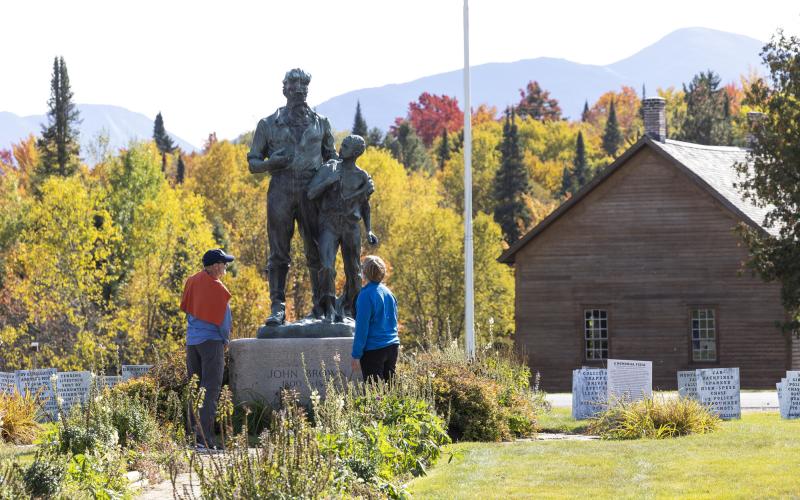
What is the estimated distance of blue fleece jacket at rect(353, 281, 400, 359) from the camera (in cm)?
1323

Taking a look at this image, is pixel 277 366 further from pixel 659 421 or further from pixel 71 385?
pixel 71 385

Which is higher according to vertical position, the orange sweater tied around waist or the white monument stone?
the orange sweater tied around waist

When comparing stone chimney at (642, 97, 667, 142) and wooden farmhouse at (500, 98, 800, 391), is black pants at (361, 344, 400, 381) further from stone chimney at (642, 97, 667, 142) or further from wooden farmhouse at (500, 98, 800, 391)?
stone chimney at (642, 97, 667, 142)

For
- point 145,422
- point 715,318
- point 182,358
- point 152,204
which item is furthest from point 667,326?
point 145,422

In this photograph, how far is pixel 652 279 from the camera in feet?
134

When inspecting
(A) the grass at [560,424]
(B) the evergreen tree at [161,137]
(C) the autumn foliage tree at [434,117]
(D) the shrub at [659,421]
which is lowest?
(A) the grass at [560,424]

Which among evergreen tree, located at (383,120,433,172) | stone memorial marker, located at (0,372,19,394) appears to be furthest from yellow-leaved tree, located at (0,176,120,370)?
evergreen tree, located at (383,120,433,172)

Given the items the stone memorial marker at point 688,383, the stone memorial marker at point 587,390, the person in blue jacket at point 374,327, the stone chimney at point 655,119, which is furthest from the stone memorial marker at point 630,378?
the stone chimney at point 655,119

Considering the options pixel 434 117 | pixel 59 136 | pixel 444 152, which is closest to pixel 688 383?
pixel 59 136

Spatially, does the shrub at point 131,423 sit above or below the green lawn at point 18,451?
above

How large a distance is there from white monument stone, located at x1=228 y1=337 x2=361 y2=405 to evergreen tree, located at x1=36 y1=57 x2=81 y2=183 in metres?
57.5

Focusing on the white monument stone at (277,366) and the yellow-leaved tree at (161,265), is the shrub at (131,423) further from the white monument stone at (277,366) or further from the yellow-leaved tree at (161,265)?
the yellow-leaved tree at (161,265)

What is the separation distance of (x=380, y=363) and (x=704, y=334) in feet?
93.0

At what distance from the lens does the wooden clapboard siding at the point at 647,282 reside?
3950 centimetres
